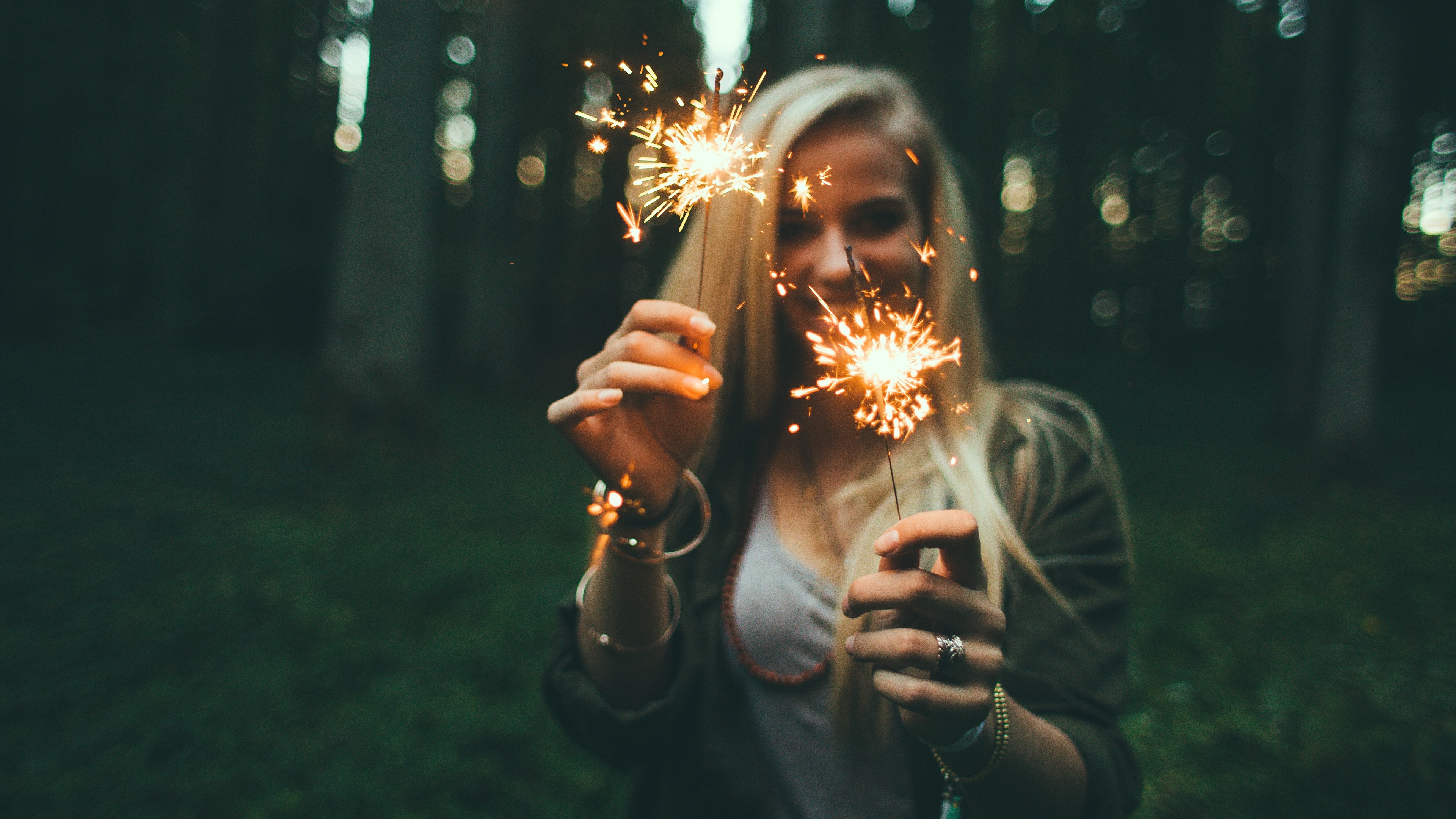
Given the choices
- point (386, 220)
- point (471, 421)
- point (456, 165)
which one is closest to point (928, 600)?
point (386, 220)

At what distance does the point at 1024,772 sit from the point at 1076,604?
42 cm

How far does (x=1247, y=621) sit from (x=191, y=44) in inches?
1118

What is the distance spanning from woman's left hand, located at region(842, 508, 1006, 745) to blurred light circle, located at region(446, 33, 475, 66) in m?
22.7

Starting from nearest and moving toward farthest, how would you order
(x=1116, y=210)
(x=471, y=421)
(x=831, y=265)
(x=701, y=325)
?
(x=701, y=325) < (x=831, y=265) < (x=471, y=421) < (x=1116, y=210)

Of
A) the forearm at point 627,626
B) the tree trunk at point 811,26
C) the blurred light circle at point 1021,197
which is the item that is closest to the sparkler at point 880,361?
the forearm at point 627,626

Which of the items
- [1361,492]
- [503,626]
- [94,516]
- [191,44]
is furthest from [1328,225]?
[191,44]

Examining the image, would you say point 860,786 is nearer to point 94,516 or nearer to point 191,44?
point 94,516

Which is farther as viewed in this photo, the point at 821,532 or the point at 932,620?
the point at 821,532

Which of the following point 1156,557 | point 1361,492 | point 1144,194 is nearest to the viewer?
point 1156,557

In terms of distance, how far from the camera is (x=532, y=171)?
61.6ft

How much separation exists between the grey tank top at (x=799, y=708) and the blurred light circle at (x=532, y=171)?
15917 mm

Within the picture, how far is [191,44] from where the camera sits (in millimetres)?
21172

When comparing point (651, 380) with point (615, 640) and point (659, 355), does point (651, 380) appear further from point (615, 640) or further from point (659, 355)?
point (615, 640)

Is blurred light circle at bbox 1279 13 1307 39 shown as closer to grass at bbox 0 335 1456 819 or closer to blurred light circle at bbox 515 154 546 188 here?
grass at bbox 0 335 1456 819
